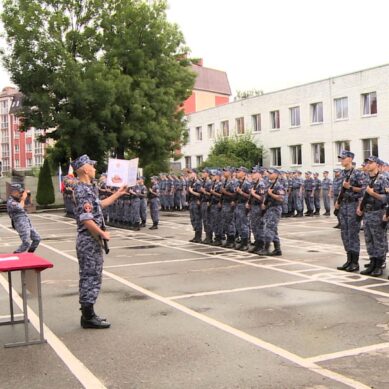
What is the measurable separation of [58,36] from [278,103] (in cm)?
1708

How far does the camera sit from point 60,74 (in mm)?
32375

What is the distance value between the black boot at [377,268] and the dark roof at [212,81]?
5812 centimetres

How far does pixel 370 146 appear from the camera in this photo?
117 ft

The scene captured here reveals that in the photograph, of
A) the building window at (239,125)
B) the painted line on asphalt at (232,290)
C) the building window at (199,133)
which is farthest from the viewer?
the building window at (199,133)

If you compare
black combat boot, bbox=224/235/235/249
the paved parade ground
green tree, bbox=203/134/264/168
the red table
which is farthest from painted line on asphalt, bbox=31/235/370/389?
green tree, bbox=203/134/264/168

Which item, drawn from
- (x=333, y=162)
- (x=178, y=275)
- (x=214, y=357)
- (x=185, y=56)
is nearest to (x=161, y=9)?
(x=185, y=56)

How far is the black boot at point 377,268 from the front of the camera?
9477 millimetres

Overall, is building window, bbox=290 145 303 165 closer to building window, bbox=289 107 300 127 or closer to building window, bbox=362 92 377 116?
Answer: building window, bbox=289 107 300 127

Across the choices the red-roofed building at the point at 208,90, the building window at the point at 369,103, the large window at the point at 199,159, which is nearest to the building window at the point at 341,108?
the building window at the point at 369,103

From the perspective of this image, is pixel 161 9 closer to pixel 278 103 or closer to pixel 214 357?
pixel 278 103

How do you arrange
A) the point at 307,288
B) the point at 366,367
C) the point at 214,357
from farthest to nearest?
the point at 307,288
the point at 214,357
the point at 366,367

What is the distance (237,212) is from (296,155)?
29.3m

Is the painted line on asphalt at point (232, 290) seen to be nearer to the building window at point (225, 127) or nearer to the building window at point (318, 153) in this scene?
the building window at point (318, 153)

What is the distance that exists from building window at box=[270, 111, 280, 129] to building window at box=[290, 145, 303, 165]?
2.32m
